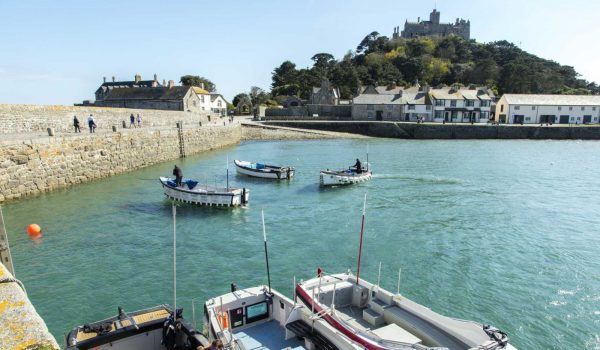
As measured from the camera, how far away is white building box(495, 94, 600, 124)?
77.2 metres

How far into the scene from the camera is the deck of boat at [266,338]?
838 cm

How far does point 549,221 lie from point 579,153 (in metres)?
37.0

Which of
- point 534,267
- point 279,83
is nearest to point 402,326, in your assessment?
point 534,267

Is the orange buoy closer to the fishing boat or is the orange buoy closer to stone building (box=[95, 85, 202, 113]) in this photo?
the fishing boat

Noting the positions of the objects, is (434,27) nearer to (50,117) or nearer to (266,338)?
(50,117)

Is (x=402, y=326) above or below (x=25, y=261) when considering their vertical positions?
above

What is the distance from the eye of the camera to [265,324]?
9312 mm

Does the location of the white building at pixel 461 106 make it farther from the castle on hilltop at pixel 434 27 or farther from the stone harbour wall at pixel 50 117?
the castle on hilltop at pixel 434 27

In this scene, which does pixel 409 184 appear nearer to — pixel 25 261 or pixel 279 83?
pixel 25 261

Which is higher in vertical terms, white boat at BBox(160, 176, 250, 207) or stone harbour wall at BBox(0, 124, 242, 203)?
stone harbour wall at BBox(0, 124, 242, 203)

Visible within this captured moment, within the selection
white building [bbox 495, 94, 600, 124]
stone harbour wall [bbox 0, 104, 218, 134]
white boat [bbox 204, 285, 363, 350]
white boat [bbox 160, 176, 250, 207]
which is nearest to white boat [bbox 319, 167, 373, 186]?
white boat [bbox 160, 176, 250, 207]

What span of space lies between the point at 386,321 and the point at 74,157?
2589 centimetres

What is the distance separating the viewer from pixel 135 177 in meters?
31.2

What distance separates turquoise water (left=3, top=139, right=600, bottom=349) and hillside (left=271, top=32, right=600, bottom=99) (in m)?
82.0
